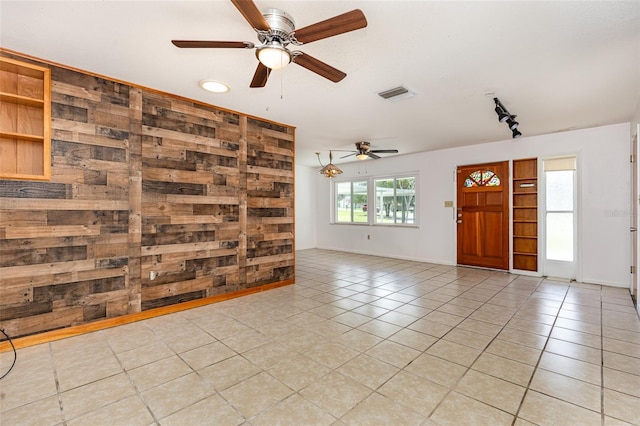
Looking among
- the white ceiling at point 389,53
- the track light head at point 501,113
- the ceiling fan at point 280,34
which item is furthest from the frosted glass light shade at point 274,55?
the track light head at point 501,113

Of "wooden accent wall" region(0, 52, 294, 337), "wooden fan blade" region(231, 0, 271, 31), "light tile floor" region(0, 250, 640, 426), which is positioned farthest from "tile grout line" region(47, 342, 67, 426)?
"wooden fan blade" region(231, 0, 271, 31)

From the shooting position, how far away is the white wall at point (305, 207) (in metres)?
8.79

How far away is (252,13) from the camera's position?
5.42 ft

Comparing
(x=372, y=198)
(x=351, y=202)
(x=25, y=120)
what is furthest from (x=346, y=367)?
(x=351, y=202)

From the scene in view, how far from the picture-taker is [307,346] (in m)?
2.55

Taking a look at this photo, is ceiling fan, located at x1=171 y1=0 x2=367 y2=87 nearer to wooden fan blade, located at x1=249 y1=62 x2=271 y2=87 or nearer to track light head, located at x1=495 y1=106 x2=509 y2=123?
wooden fan blade, located at x1=249 y1=62 x2=271 y2=87

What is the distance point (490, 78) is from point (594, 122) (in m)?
2.86

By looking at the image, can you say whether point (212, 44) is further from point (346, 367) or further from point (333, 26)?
point (346, 367)

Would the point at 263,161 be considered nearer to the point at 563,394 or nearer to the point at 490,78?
the point at 490,78

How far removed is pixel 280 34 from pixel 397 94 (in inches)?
71.8

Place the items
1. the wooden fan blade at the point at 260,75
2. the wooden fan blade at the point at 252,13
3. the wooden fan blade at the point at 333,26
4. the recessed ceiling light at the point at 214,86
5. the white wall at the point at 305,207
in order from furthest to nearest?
the white wall at the point at 305,207
the recessed ceiling light at the point at 214,86
the wooden fan blade at the point at 260,75
the wooden fan blade at the point at 333,26
the wooden fan blade at the point at 252,13

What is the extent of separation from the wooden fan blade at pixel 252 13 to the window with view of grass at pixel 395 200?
18.9ft

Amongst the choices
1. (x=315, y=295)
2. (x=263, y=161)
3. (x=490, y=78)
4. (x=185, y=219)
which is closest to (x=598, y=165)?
(x=490, y=78)

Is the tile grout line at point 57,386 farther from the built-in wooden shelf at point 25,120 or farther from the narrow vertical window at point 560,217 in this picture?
the narrow vertical window at point 560,217
